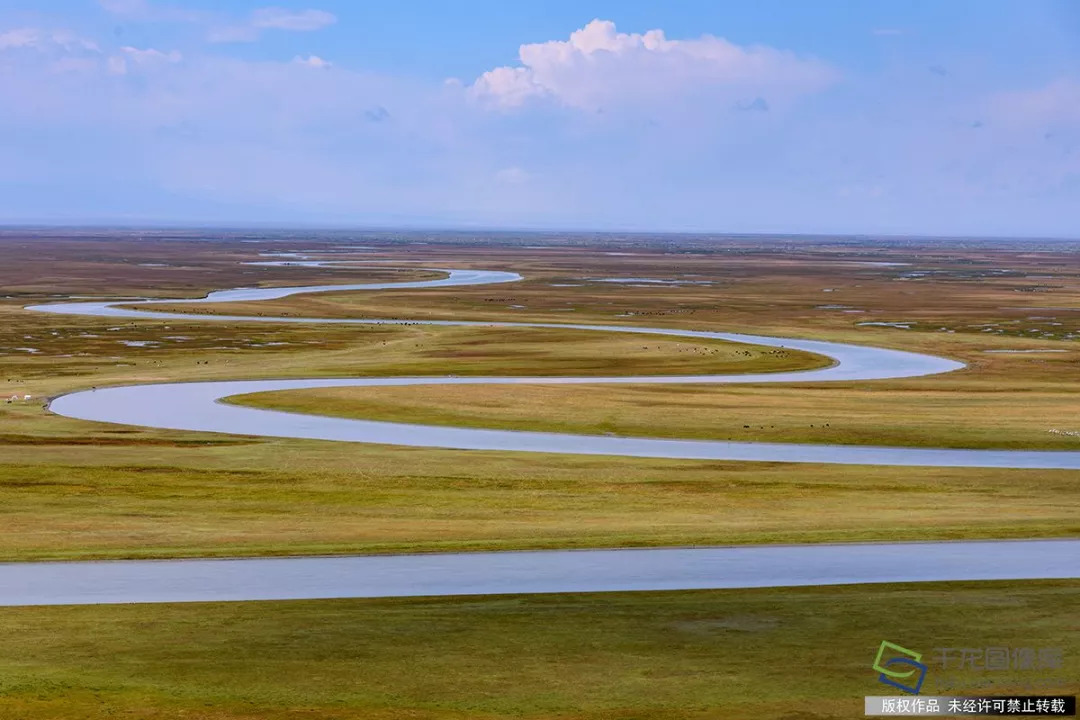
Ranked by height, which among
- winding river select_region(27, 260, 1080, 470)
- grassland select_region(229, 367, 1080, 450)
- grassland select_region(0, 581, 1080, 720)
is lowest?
winding river select_region(27, 260, 1080, 470)

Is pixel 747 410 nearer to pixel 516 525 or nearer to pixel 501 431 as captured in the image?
pixel 501 431

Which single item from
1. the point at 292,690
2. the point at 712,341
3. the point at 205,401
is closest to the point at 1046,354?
the point at 712,341

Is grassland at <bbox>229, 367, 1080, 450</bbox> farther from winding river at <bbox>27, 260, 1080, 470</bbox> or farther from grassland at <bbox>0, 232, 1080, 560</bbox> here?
winding river at <bbox>27, 260, 1080, 470</bbox>

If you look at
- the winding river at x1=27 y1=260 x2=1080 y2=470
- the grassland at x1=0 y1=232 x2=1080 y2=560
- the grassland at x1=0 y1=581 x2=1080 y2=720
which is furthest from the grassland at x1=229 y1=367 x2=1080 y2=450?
the grassland at x1=0 y1=581 x2=1080 y2=720

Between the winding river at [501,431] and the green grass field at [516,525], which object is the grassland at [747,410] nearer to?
the green grass field at [516,525]

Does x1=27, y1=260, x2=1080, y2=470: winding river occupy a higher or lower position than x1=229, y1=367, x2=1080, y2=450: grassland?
lower

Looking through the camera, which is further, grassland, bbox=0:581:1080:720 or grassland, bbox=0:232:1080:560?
grassland, bbox=0:232:1080:560
